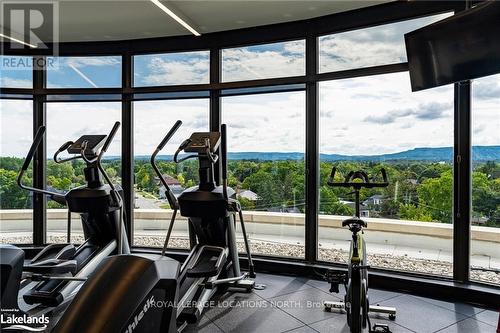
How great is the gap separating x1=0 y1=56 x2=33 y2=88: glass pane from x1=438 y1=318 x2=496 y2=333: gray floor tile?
20.0 ft

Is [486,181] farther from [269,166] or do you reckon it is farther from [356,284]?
[269,166]

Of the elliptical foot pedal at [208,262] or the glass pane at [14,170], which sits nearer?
the elliptical foot pedal at [208,262]

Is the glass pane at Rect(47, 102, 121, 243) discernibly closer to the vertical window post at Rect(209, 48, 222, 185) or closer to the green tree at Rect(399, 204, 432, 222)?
the vertical window post at Rect(209, 48, 222, 185)

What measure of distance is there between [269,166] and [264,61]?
1432 mm

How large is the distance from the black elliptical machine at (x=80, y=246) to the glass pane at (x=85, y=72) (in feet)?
4.68

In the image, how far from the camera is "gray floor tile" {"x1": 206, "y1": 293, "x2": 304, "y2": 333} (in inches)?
119

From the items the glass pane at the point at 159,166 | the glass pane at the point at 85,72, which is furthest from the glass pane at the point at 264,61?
the glass pane at the point at 85,72

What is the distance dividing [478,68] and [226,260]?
2886 millimetres

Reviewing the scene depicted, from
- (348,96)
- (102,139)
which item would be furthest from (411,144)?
(102,139)

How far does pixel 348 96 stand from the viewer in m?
4.34

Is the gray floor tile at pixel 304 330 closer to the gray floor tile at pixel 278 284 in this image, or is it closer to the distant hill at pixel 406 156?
the gray floor tile at pixel 278 284

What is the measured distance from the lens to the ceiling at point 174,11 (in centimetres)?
393

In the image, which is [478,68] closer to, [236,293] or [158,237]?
[236,293]

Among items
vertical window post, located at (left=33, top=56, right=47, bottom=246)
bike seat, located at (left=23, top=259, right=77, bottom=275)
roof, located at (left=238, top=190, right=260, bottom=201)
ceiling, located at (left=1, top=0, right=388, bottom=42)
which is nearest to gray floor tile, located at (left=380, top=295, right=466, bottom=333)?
roof, located at (left=238, top=190, right=260, bottom=201)
